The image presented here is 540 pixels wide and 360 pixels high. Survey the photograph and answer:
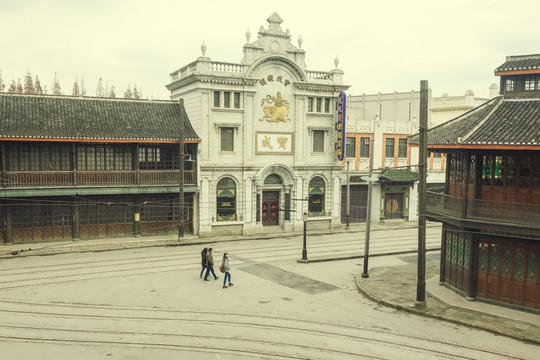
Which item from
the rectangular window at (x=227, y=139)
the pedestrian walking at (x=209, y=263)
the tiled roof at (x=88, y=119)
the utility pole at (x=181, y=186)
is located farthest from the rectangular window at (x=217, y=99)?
the pedestrian walking at (x=209, y=263)

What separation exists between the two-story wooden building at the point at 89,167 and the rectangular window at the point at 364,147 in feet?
52.5

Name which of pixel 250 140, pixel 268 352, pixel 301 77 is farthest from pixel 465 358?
pixel 301 77

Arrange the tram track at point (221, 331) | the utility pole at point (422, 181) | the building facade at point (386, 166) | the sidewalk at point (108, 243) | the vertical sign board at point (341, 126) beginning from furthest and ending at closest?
the building facade at point (386, 166), the vertical sign board at point (341, 126), the sidewalk at point (108, 243), the utility pole at point (422, 181), the tram track at point (221, 331)

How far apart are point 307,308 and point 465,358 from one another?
21.6 ft

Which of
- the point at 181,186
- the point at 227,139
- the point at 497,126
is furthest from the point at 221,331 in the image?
the point at 227,139

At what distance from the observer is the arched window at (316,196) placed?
3938 cm

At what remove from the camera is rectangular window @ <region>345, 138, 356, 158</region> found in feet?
142

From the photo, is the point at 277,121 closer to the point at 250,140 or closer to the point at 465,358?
the point at 250,140

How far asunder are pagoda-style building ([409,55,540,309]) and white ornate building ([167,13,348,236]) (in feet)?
51.9

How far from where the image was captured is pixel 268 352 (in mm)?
15109

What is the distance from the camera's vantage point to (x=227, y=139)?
119 feet

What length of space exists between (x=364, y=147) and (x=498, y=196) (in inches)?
955

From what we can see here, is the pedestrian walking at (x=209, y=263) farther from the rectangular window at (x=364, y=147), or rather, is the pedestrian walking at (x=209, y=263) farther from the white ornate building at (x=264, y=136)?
the rectangular window at (x=364, y=147)

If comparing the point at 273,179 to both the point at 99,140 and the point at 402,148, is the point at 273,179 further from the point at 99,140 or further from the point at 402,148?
the point at 402,148
